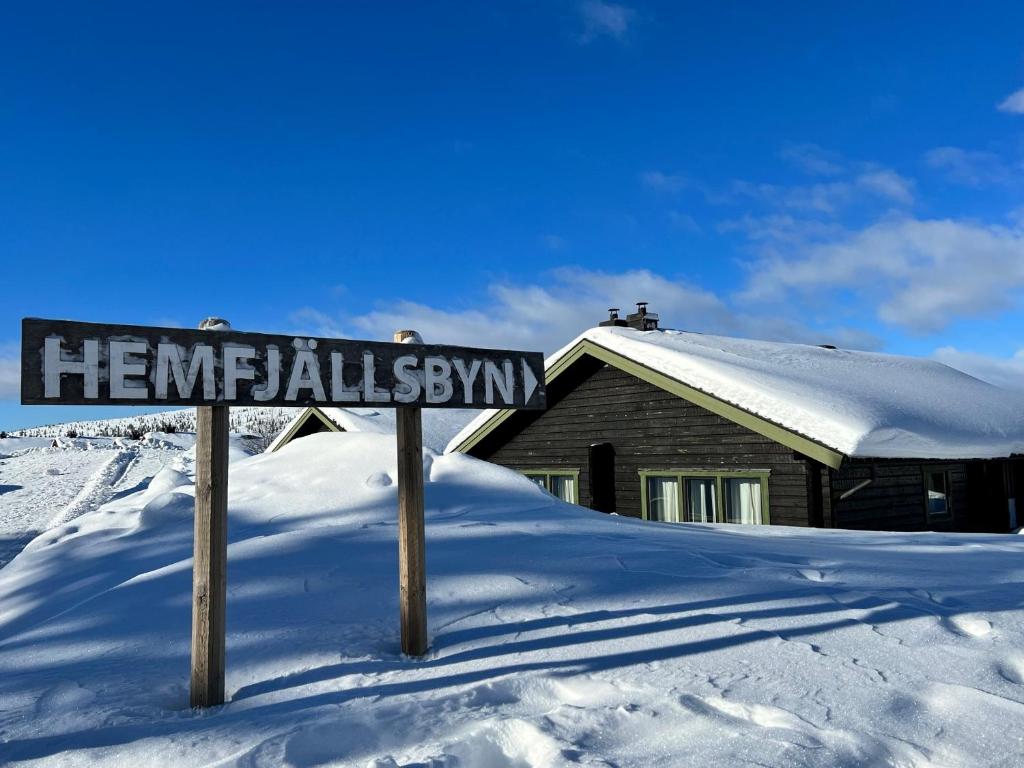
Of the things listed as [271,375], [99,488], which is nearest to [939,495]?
[271,375]

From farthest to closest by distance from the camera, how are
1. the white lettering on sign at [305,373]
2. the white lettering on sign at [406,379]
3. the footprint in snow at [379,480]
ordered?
the footprint in snow at [379,480], the white lettering on sign at [406,379], the white lettering on sign at [305,373]

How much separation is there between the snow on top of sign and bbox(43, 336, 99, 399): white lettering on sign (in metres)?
8.67

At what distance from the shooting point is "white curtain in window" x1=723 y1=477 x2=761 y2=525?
1185 centimetres

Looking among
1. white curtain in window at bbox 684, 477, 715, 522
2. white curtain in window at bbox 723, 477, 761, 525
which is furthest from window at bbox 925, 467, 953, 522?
white curtain in window at bbox 684, 477, 715, 522

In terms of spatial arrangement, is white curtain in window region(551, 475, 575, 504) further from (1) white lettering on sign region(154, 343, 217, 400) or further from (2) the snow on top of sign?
(1) white lettering on sign region(154, 343, 217, 400)

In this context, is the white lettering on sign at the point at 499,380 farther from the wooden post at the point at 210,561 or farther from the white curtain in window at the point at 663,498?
the white curtain in window at the point at 663,498

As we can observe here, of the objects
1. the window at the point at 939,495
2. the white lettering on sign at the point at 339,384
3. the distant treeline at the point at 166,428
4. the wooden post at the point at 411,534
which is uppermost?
the distant treeline at the point at 166,428

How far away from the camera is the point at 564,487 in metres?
15.1

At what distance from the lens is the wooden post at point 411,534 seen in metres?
4.36

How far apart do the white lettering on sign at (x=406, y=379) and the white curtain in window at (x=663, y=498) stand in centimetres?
906

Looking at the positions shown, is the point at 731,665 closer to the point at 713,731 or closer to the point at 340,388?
the point at 713,731

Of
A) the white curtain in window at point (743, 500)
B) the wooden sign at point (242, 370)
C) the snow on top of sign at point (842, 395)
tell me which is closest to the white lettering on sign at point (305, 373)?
the wooden sign at point (242, 370)

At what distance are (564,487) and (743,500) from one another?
160 inches

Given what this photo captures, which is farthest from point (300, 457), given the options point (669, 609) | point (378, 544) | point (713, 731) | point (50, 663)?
point (713, 731)
